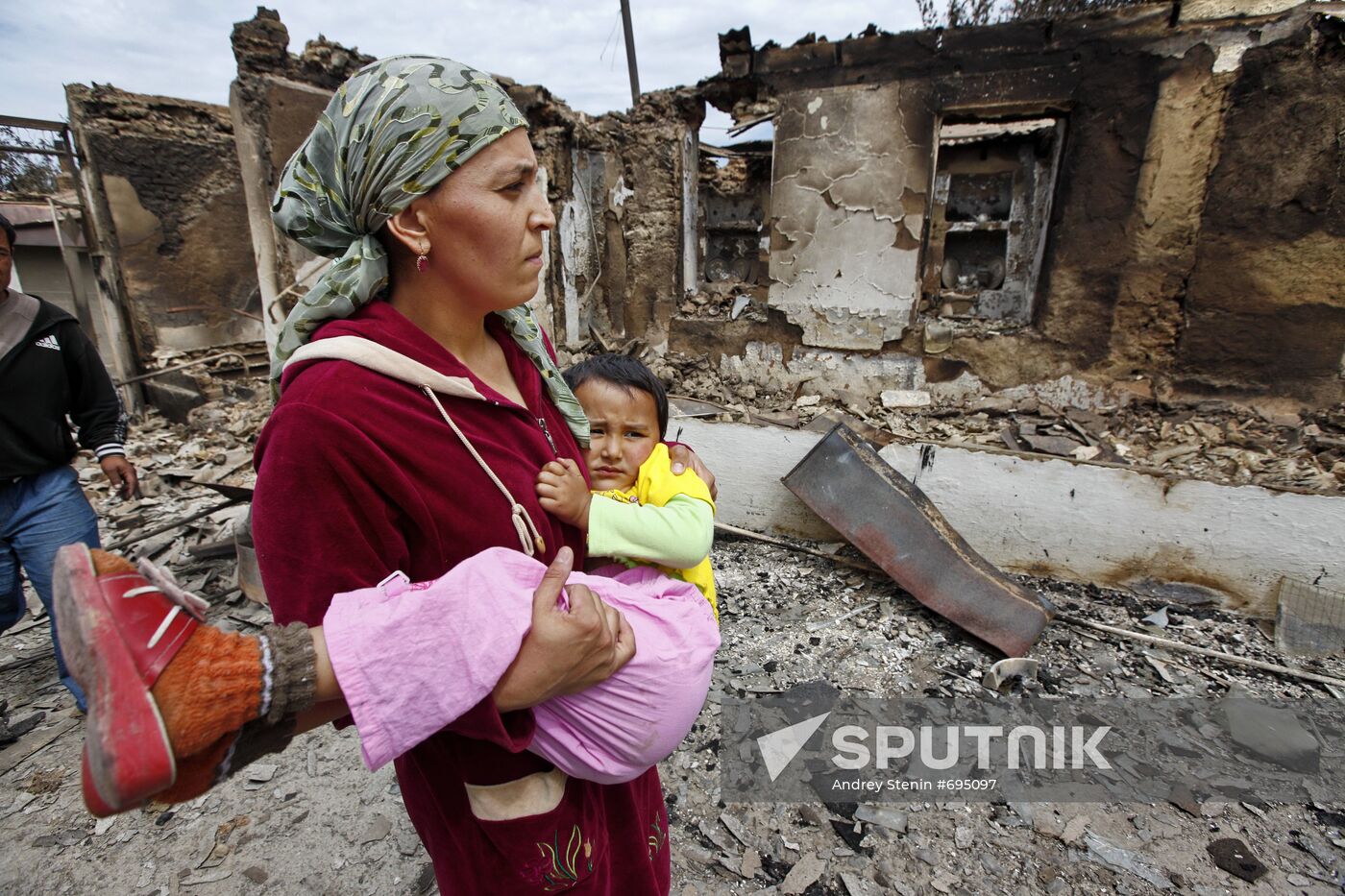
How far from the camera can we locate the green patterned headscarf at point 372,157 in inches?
40.3

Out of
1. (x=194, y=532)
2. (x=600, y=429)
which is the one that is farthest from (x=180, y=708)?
(x=194, y=532)

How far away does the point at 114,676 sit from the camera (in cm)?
59

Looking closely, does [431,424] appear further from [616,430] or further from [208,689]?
[616,430]

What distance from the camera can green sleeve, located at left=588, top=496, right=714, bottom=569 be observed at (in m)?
1.25

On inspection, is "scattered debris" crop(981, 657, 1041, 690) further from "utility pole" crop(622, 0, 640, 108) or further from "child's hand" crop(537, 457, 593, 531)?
"utility pole" crop(622, 0, 640, 108)

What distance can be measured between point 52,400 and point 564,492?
288cm

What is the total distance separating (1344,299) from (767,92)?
495cm

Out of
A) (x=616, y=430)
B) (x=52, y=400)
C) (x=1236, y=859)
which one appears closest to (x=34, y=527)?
(x=52, y=400)

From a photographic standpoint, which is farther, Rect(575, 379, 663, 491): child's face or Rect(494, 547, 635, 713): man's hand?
Rect(575, 379, 663, 491): child's face

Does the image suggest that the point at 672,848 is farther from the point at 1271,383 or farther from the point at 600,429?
the point at 1271,383

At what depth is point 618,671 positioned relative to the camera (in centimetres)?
100

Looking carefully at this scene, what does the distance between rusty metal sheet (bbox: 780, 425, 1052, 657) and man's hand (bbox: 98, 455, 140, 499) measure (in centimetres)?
368
